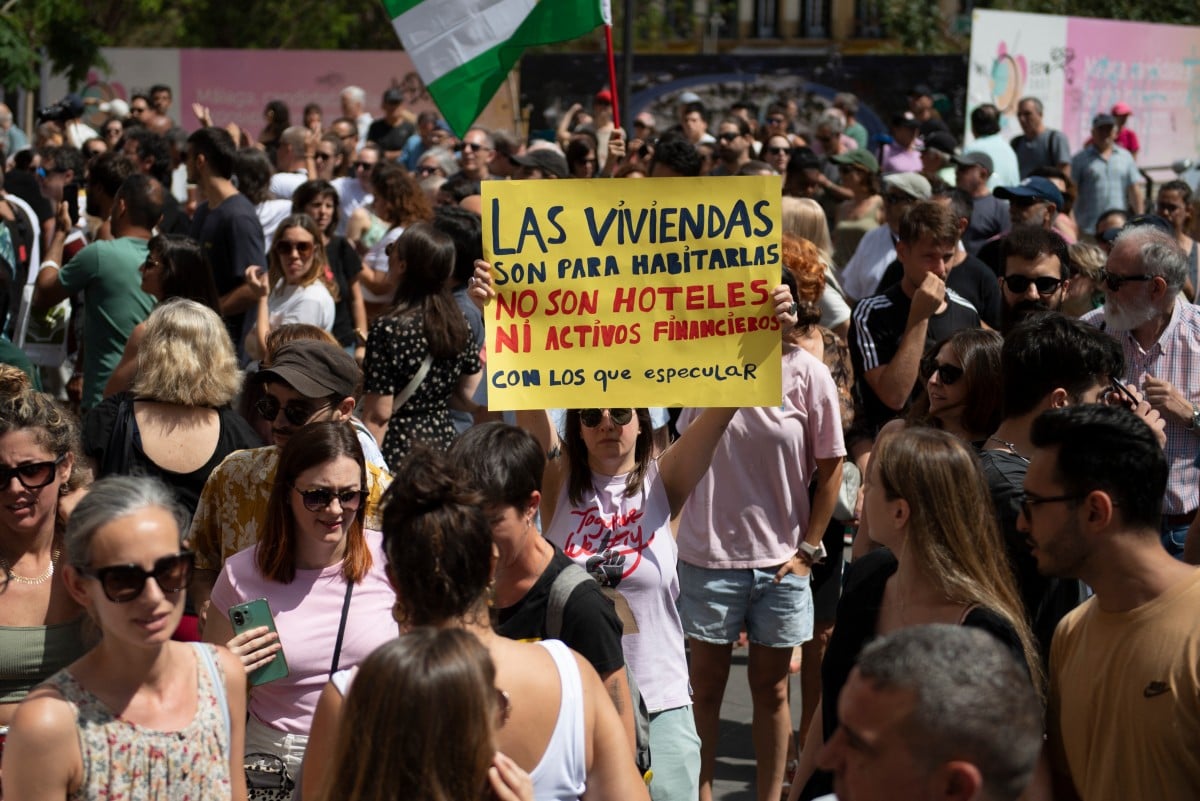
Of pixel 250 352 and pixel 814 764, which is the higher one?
pixel 250 352

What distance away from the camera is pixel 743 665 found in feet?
23.5

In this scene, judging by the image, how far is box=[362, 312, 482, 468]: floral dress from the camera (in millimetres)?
6047

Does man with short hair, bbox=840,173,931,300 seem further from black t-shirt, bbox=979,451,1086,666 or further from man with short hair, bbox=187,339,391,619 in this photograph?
black t-shirt, bbox=979,451,1086,666

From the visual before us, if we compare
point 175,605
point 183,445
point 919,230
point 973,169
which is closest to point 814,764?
point 175,605

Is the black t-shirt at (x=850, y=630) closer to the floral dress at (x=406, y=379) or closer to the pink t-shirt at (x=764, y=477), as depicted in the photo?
the pink t-shirt at (x=764, y=477)

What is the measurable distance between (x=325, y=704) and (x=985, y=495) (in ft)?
5.10

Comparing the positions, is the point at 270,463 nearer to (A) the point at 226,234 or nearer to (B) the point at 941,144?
(A) the point at 226,234

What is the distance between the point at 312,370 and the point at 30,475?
1.11 meters

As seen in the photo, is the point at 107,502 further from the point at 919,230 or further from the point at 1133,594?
the point at 919,230

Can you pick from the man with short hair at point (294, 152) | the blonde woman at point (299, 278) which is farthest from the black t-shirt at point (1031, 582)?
the man with short hair at point (294, 152)

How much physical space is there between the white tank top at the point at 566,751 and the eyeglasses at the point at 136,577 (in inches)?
30.2

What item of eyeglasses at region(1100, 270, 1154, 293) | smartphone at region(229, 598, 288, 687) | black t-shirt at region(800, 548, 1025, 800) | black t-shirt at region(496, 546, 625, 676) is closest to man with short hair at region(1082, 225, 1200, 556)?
eyeglasses at region(1100, 270, 1154, 293)

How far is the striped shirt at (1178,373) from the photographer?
5391 millimetres

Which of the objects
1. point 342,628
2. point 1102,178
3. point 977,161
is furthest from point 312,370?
point 1102,178
